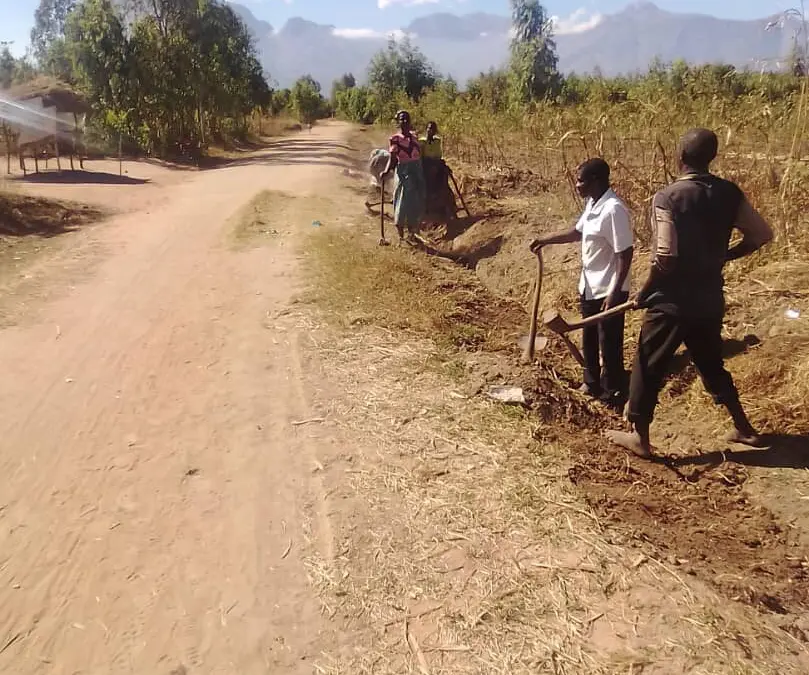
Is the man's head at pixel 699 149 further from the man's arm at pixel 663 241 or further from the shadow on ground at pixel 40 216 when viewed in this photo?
the shadow on ground at pixel 40 216

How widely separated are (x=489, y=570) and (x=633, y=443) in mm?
1306

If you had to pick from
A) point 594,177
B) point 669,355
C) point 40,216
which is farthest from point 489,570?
point 40,216

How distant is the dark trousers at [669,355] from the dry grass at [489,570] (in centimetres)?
51

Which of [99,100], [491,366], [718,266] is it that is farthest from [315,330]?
[99,100]

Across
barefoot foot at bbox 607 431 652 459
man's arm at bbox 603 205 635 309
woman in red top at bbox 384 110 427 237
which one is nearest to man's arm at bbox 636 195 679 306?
man's arm at bbox 603 205 635 309

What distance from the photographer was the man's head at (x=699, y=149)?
312 cm

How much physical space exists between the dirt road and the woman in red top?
225 centimetres

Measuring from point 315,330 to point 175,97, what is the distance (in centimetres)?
1797

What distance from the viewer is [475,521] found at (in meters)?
3.18

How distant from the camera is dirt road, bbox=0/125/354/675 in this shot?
8.43 ft

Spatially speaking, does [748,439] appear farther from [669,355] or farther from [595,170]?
[595,170]

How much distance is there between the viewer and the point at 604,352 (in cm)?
433

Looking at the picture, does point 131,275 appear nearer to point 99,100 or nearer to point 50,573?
point 50,573

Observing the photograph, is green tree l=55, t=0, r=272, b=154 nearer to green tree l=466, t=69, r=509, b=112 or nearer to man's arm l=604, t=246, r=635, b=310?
green tree l=466, t=69, r=509, b=112
